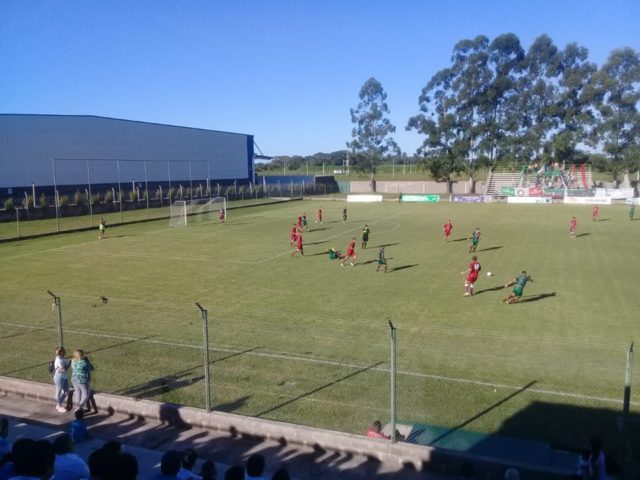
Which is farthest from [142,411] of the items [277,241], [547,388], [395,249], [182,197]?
[182,197]

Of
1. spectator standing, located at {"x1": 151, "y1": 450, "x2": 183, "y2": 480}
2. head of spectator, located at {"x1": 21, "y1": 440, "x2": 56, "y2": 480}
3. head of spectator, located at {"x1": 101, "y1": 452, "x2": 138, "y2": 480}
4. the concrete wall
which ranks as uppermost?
the concrete wall

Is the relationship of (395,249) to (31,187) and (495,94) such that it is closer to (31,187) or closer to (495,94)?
(31,187)

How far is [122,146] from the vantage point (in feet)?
213

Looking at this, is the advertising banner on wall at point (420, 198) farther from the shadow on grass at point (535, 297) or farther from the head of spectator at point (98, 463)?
the head of spectator at point (98, 463)

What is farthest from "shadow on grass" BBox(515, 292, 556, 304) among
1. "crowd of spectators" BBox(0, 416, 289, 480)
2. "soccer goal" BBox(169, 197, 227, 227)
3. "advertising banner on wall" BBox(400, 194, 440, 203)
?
"advertising banner on wall" BBox(400, 194, 440, 203)

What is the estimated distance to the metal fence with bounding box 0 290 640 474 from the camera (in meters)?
9.18

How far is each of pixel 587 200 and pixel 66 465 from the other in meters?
65.9

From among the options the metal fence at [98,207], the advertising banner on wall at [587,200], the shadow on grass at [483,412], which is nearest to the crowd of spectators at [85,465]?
the shadow on grass at [483,412]

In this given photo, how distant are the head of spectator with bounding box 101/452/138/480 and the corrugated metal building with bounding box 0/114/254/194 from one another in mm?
50801

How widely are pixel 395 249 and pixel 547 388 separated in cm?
2005

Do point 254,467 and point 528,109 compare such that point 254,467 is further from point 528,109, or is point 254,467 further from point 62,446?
point 528,109

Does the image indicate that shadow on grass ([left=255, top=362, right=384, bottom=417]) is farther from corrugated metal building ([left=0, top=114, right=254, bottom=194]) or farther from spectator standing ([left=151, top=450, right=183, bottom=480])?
corrugated metal building ([left=0, top=114, right=254, bottom=194])

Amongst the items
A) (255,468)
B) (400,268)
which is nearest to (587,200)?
(400,268)

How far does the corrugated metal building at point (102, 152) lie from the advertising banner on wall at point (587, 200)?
1875 inches
